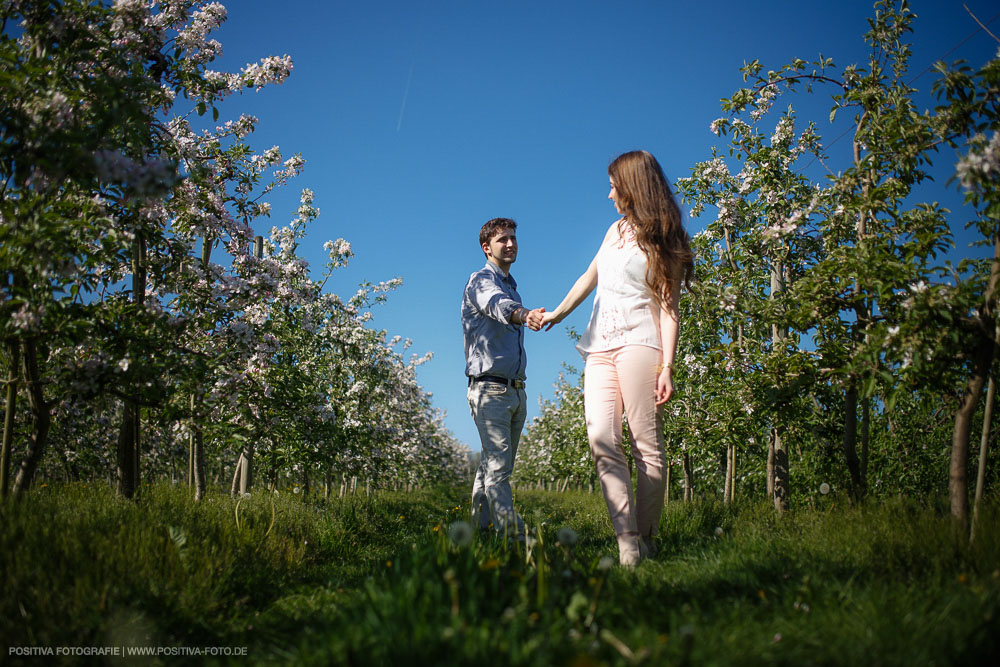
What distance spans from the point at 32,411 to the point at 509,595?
3440mm

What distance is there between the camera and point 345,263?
9266 mm

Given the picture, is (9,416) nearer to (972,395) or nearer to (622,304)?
(622,304)

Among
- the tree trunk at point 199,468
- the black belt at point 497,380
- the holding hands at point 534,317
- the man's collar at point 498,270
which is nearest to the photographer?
the holding hands at point 534,317

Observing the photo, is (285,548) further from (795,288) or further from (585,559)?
(795,288)

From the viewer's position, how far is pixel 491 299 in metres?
4.49

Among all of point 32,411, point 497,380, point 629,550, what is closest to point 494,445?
point 497,380

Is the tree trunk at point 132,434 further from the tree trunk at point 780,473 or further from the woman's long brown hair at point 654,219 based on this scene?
the tree trunk at point 780,473

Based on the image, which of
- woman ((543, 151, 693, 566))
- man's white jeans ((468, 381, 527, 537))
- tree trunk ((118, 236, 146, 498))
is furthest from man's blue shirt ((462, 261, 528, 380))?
tree trunk ((118, 236, 146, 498))

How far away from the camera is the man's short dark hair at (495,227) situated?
509 cm

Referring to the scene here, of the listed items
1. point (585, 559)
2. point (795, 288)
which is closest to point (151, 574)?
point (585, 559)

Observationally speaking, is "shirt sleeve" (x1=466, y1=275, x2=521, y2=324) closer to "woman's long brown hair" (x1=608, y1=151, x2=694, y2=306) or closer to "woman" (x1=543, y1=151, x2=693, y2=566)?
"woman" (x1=543, y1=151, x2=693, y2=566)

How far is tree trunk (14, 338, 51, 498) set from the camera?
142 inches

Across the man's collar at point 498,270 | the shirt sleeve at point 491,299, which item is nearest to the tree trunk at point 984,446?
the shirt sleeve at point 491,299

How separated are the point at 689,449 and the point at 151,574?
5784 millimetres
